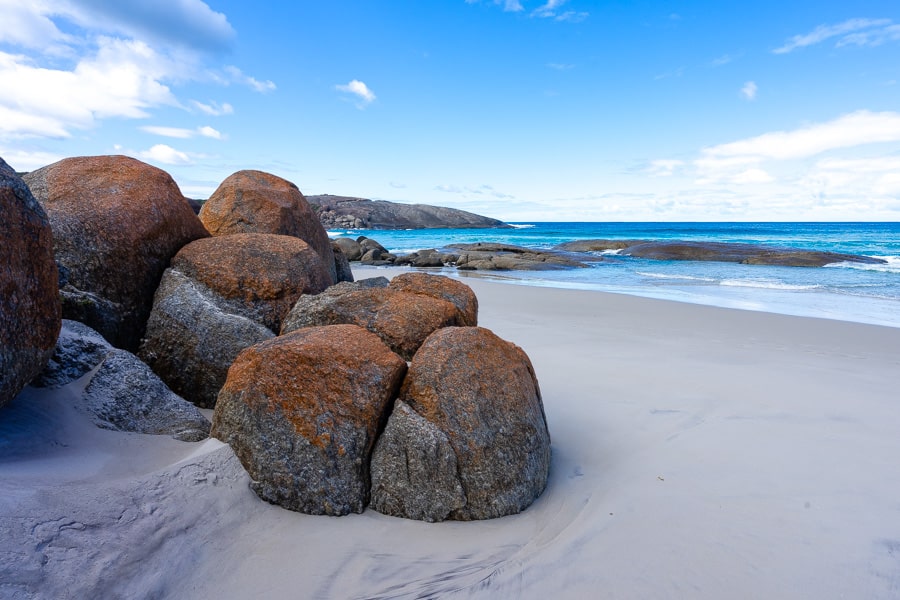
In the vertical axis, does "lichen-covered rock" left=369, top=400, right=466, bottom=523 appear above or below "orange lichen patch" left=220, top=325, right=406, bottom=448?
below

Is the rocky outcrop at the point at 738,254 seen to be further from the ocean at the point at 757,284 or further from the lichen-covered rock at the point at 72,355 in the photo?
the lichen-covered rock at the point at 72,355

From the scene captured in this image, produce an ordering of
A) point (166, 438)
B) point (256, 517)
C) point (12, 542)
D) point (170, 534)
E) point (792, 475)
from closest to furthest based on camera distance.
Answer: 1. point (12, 542)
2. point (170, 534)
3. point (256, 517)
4. point (166, 438)
5. point (792, 475)

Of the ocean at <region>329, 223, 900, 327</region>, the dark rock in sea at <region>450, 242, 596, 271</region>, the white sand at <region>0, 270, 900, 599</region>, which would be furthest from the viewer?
the dark rock in sea at <region>450, 242, 596, 271</region>

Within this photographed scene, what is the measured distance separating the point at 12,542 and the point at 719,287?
17.8 meters

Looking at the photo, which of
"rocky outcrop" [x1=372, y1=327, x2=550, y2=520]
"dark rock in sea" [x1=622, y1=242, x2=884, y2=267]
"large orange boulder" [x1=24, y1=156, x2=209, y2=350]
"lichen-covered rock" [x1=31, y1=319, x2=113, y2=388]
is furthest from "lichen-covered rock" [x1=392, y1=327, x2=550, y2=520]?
"dark rock in sea" [x1=622, y1=242, x2=884, y2=267]

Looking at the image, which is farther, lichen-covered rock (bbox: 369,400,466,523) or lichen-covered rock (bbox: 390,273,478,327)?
lichen-covered rock (bbox: 390,273,478,327)

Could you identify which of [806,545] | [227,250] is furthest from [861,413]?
[227,250]

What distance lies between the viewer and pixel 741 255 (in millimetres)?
28578

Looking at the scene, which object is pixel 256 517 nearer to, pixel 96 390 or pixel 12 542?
pixel 12 542

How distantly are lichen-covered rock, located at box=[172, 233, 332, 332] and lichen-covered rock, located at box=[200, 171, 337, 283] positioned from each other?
860 millimetres

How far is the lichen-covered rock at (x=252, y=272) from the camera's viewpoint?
4.78 m

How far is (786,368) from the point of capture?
6746mm

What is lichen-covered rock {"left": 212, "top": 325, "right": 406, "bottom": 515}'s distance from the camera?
3.16m

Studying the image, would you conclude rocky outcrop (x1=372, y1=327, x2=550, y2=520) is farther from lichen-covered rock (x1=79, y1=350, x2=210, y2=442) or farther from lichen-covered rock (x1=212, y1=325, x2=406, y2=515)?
lichen-covered rock (x1=79, y1=350, x2=210, y2=442)
